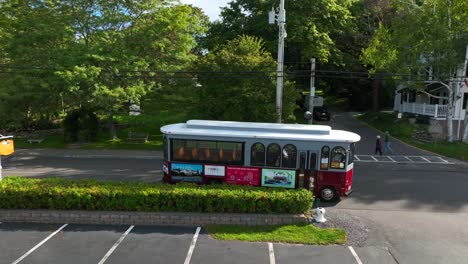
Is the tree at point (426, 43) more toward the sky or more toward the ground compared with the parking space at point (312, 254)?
more toward the sky

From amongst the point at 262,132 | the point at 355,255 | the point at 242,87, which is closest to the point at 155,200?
the point at 262,132

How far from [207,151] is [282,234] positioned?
5420mm

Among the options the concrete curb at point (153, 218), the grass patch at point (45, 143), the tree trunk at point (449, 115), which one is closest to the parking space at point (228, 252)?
the concrete curb at point (153, 218)

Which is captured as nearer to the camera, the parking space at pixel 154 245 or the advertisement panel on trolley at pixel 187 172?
the parking space at pixel 154 245

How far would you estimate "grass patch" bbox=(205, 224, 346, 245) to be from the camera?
10.3 m

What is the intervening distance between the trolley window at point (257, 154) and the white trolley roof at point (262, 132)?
41 centimetres

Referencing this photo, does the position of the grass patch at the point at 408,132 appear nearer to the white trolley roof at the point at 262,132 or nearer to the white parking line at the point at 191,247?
the white trolley roof at the point at 262,132

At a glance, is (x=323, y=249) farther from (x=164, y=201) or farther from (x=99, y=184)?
(x=99, y=184)

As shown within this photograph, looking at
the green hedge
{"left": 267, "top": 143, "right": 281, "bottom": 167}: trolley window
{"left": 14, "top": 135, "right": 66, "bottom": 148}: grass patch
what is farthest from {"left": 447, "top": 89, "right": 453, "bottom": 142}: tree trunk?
{"left": 14, "top": 135, "right": 66, "bottom": 148}: grass patch

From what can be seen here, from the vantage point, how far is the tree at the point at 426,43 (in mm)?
25625

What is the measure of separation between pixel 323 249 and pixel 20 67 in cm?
2163

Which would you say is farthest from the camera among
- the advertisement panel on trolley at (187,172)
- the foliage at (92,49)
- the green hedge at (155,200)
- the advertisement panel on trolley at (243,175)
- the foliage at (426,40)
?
the foliage at (426,40)

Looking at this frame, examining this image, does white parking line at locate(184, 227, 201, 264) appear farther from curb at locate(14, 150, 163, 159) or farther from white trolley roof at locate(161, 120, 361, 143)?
curb at locate(14, 150, 163, 159)

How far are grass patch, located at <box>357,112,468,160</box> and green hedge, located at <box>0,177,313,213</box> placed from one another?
17737 millimetres
